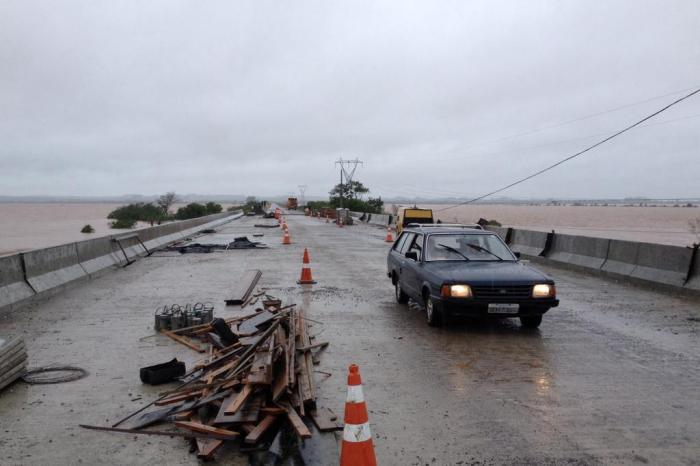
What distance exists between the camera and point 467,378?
6.15 m

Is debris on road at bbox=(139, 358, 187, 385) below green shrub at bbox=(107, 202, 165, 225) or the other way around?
the other way around

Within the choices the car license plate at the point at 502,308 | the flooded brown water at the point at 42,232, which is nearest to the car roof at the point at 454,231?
the car license plate at the point at 502,308

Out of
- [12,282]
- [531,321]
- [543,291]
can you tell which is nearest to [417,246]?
[531,321]

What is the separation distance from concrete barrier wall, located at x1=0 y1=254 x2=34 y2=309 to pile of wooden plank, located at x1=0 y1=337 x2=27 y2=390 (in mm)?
3949

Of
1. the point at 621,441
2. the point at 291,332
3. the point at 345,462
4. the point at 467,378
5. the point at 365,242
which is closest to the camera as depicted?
the point at 345,462

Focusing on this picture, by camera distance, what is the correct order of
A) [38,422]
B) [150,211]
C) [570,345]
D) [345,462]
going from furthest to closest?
[150,211] → [570,345] → [38,422] → [345,462]

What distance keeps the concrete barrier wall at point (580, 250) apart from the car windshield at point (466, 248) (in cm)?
641

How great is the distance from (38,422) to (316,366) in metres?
2.86

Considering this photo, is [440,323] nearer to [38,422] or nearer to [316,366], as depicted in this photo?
[316,366]

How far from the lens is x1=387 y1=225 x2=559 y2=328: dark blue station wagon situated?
8094 mm

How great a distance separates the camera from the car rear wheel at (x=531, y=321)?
28.1 feet

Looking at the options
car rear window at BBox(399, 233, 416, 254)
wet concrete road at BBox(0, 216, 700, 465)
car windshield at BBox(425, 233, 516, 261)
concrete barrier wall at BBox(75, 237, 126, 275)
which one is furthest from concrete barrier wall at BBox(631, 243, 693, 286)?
concrete barrier wall at BBox(75, 237, 126, 275)

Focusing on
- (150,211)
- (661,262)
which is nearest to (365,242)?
(661,262)

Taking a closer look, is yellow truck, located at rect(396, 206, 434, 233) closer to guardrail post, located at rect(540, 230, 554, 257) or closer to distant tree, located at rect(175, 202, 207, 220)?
guardrail post, located at rect(540, 230, 554, 257)
